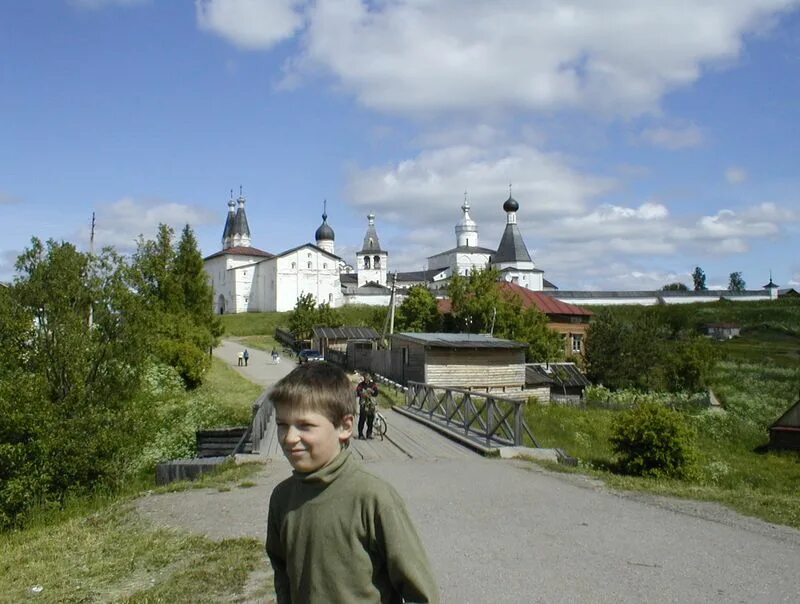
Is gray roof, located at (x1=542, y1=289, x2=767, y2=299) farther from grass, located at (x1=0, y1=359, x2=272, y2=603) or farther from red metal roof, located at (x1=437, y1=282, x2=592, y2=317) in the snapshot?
grass, located at (x1=0, y1=359, x2=272, y2=603)

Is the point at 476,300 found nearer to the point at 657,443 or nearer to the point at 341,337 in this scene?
the point at 341,337

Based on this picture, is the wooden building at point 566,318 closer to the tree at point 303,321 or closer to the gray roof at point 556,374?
the tree at point 303,321

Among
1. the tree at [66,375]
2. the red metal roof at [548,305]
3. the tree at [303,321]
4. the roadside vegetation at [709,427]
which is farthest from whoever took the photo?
the red metal roof at [548,305]

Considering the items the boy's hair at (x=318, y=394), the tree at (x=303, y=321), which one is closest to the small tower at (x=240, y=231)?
the tree at (x=303, y=321)

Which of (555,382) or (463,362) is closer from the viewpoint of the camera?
(463,362)

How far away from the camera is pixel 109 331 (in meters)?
14.8

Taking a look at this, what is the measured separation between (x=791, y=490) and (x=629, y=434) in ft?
17.6

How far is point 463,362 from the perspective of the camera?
31.8 m

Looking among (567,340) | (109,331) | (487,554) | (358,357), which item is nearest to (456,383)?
(358,357)

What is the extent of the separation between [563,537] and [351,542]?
5754 mm

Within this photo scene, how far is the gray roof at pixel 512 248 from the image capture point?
4326 inches

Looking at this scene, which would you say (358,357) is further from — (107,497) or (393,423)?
(107,497)

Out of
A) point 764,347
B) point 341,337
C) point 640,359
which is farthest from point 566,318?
point 341,337

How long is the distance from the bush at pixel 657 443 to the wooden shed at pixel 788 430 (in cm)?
1313
